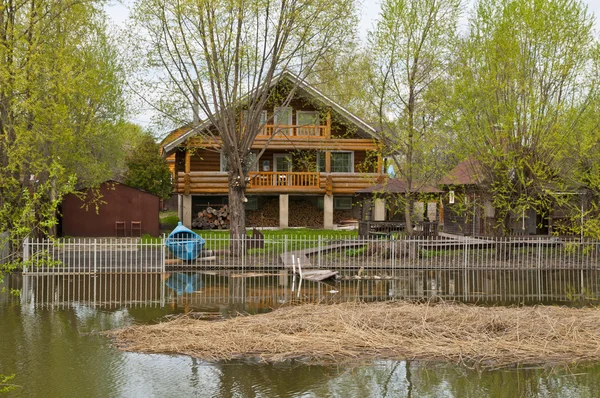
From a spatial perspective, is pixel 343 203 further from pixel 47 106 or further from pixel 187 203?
pixel 47 106

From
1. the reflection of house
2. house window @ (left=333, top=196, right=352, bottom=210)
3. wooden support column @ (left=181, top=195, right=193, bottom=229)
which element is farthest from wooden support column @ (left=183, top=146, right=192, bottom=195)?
house window @ (left=333, top=196, right=352, bottom=210)

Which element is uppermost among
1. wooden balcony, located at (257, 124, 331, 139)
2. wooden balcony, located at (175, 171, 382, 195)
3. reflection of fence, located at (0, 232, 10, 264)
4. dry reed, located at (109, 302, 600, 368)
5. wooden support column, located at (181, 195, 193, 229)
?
wooden balcony, located at (257, 124, 331, 139)

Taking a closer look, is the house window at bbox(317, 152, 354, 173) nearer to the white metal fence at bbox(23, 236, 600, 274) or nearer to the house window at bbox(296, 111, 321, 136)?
the house window at bbox(296, 111, 321, 136)

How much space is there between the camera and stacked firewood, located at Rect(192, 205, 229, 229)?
37.0 metres

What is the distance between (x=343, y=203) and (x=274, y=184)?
5173 millimetres

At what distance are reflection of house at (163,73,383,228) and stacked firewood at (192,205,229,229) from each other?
2.71 feet

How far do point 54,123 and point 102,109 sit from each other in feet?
50.0

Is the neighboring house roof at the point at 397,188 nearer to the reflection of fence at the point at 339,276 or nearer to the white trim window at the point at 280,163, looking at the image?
the reflection of fence at the point at 339,276

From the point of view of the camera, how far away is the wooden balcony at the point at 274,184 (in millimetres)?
36125

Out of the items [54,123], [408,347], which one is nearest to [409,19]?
[54,123]

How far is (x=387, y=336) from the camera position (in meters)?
10.8

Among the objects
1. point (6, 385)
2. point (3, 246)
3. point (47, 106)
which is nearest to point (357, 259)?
point (47, 106)

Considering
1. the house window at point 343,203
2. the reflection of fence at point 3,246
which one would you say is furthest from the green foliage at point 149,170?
the reflection of fence at point 3,246

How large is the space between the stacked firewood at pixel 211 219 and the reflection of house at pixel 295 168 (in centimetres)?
83
